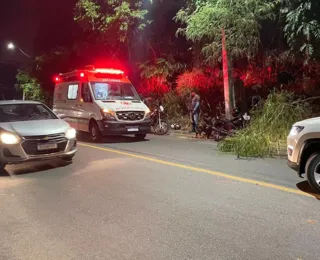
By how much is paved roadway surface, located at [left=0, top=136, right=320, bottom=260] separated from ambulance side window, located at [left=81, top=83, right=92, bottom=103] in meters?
4.62

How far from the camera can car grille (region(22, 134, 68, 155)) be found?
7.71 metres

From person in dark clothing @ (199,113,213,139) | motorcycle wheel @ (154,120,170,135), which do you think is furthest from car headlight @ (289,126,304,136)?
motorcycle wheel @ (154,120,170,135)

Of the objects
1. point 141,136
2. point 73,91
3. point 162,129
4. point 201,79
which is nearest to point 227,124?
point 141,136

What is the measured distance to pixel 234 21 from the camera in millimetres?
13148

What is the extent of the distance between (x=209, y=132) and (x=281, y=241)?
9581 mm

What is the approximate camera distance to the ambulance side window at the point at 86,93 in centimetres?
1309

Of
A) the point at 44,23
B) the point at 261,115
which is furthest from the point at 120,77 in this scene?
the point at 44,23

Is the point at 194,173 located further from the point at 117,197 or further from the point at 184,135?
the point at 184,135

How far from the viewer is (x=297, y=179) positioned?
23.0ft

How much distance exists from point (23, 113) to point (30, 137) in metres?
1.52

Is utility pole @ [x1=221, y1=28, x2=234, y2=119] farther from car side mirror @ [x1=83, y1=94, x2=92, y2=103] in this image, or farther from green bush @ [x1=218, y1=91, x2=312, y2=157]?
car side mirror @ [x1=83, y1=94, x2=92, y2=103]

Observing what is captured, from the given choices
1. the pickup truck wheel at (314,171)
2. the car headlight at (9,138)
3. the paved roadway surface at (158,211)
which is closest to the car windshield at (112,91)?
the paved roadway surface at (158,211)

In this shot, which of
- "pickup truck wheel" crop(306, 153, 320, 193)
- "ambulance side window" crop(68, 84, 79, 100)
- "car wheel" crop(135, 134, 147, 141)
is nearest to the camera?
"pickup truck wheel" crop(306, 153, 320, 193)

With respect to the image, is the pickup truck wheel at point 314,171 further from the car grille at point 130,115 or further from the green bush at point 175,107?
the green bush at point 175,107
